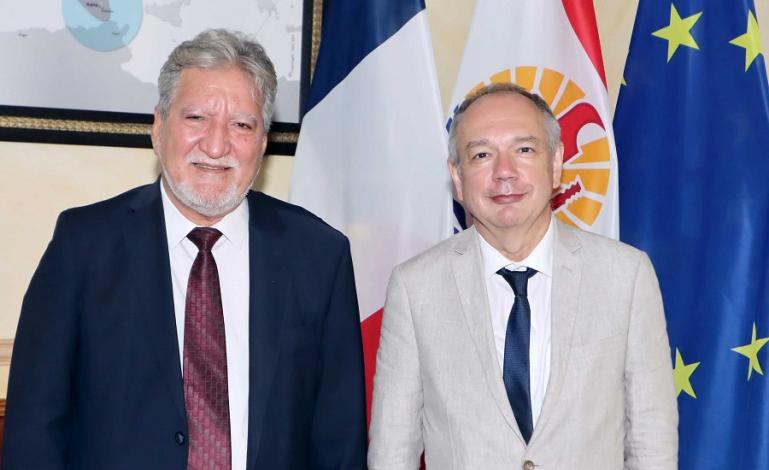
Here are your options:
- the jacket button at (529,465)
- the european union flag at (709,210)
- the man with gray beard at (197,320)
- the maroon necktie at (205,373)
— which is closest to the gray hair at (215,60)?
the man with gray beard at (197,320)

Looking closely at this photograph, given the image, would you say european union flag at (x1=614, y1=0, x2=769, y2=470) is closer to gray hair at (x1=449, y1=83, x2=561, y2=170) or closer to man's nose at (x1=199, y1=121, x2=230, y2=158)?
gray hair at (x1=449, y1=83, x2=561, y2=170)

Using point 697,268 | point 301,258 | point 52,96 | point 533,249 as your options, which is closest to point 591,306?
point 533,249

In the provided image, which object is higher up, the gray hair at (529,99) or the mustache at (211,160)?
the gray hair at (529,99)

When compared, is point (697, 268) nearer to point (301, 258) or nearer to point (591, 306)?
point (591, 306)

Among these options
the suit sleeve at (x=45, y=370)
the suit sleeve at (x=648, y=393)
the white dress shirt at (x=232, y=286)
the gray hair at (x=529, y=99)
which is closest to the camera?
the suit sleeve at (x=45, y=370)

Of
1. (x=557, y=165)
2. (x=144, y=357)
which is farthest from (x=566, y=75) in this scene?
(x=144, y=357)

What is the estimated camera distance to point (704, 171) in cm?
267

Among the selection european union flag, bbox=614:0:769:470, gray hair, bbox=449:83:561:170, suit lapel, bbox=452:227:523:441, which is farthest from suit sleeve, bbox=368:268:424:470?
european union flag, bbox=614:0:769:470

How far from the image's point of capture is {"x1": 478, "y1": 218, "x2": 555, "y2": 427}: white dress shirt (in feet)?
6.52

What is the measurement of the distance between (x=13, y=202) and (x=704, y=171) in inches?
82.8

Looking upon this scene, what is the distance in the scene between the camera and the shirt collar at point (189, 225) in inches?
76.3

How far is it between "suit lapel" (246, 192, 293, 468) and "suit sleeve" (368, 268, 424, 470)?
295 mm

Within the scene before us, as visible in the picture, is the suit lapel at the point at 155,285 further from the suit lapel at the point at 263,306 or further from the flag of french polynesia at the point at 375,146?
the flag of french polynesia at the point at 375,146

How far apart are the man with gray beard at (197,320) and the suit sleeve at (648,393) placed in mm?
621
